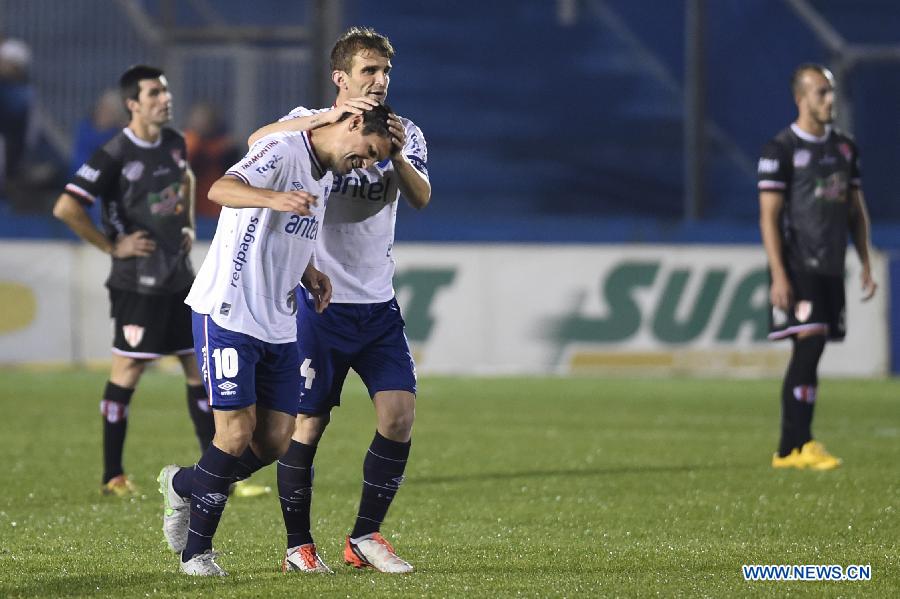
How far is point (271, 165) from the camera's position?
562cm

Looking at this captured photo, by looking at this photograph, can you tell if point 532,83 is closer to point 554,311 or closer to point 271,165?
point 554,311

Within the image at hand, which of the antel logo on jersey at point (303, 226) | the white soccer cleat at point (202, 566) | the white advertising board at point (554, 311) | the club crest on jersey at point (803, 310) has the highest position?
the antel logo on jersey at point (303, 226)

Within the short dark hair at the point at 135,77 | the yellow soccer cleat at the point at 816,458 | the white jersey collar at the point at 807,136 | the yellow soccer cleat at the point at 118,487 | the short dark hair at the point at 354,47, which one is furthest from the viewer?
the white jersey collar at the point at 807,136

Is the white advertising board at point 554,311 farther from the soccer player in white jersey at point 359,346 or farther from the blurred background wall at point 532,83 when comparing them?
the soccer player in white jersey at point 359,346

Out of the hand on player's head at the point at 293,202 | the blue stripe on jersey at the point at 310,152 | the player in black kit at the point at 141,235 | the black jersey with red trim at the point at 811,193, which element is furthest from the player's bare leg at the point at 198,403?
the hand on player's head at the point at 293,202

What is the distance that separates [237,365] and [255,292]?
0.25 meters

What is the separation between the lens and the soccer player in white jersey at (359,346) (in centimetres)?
611

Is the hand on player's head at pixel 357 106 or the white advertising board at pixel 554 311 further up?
the hand on player's head at pixel 357 106

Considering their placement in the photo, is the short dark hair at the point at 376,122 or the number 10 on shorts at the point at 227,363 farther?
the number 10 on shorts at the point at 227,363

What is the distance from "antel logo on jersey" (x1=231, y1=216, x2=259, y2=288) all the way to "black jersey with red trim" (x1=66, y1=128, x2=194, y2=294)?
3.05 meters

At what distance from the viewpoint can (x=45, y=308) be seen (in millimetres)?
15719

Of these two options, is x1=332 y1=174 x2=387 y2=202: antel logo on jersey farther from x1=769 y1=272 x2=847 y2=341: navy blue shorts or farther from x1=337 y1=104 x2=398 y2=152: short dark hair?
x1=769 y1=272 x2=847 y2=341: navy blue shorts

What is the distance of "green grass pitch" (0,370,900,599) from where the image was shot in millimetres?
5883

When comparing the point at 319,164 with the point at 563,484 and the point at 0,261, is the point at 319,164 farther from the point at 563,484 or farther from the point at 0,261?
the point at 0,261
